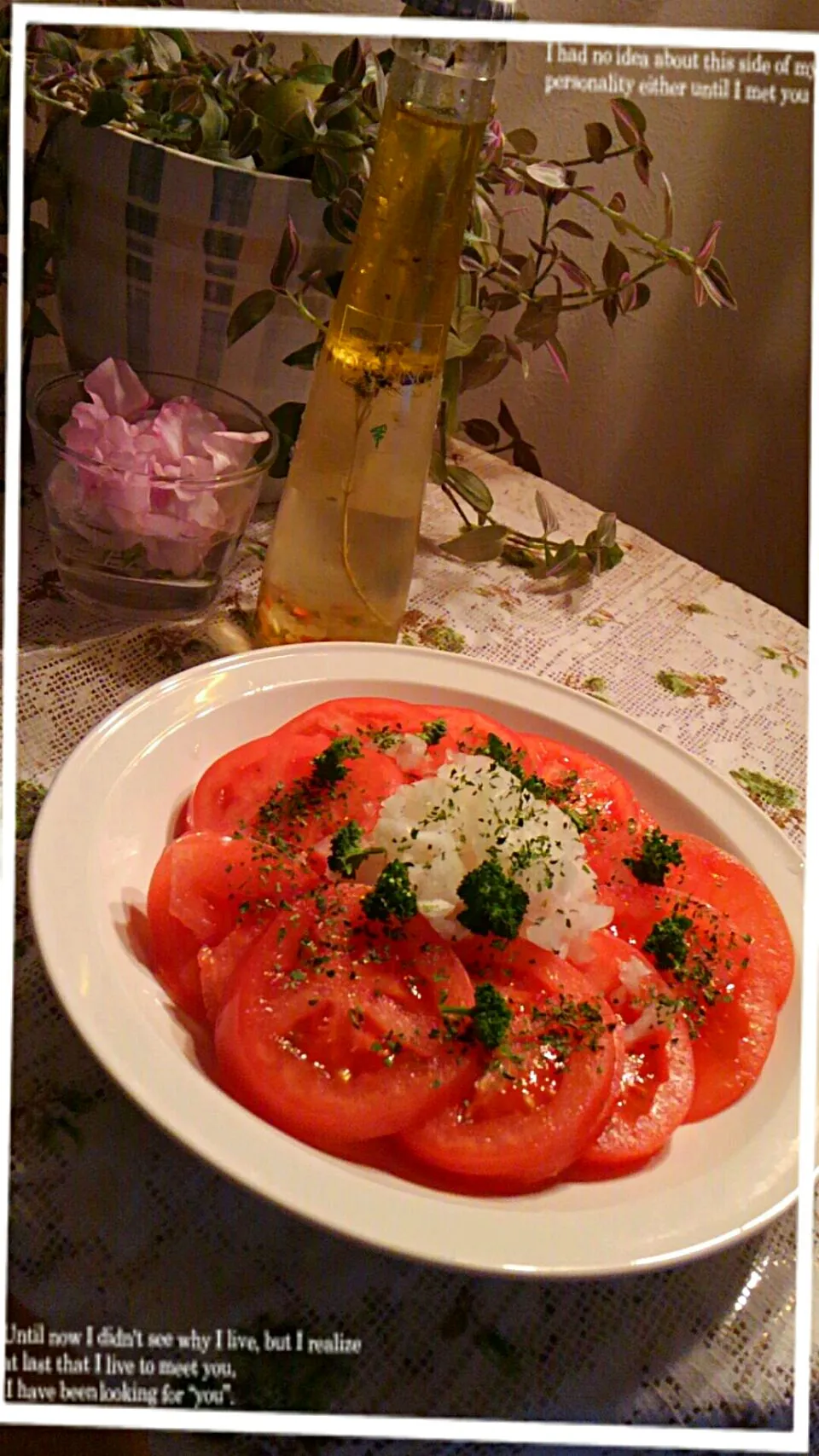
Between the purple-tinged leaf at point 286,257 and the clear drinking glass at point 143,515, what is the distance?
3.0 inches

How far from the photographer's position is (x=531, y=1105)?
374 millimetres

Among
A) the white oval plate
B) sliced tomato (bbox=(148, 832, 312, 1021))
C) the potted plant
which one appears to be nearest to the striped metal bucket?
the potted plant

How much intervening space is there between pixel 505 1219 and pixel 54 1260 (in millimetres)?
150

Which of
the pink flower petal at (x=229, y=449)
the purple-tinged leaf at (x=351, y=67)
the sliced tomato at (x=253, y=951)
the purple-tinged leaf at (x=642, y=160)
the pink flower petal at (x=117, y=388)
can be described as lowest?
the sliced tomato at (x=253, y=951)

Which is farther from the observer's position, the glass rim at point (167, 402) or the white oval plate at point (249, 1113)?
the glass rim at point (167, 402)

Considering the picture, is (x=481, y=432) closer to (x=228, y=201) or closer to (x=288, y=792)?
(x=228, y=201)

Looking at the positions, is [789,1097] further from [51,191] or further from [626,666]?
[51,191]

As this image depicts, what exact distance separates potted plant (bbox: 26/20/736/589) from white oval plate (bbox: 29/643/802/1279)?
0.82 feet

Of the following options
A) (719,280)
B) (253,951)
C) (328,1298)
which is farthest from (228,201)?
(328,1298)

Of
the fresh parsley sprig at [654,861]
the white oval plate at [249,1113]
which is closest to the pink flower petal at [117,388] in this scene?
the white oval plate at [249,1113]

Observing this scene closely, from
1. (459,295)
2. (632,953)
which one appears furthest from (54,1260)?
(459,295)

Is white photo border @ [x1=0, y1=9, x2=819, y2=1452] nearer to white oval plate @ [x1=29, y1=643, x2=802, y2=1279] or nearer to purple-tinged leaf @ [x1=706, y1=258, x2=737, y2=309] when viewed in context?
white oval plate @ [x1=29, y1=643, x2=802, y2=1279]

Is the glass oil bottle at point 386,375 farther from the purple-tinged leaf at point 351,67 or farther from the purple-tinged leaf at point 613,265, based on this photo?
the purple-tinged leaf at point 613,265

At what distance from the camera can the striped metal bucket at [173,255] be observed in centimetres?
64
